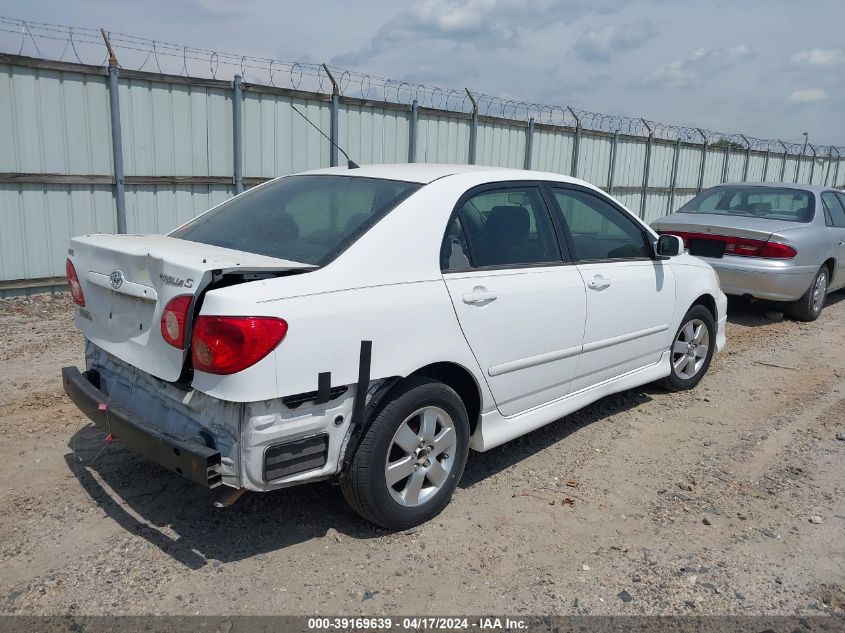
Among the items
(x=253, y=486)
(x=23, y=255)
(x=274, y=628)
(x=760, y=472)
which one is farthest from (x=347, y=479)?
(x=23, y=255)

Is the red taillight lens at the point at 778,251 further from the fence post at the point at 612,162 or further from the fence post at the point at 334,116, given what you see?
the fence post at the point at 612,162

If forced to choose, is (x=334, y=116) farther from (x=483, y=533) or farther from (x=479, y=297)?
(x=483, y=533)

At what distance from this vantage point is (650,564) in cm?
324

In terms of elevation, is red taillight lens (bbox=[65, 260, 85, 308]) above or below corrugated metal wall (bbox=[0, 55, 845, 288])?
below

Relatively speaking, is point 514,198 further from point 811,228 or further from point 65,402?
point 811,228

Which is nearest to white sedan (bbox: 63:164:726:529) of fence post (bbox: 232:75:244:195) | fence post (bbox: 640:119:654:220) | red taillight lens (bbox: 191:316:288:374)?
red taillight lens (bbox: 191:316:288:374)

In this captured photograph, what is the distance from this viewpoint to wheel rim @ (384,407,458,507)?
3.27 m

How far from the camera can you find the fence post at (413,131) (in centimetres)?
1102

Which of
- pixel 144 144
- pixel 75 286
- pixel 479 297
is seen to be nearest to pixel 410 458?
pixel 479 297

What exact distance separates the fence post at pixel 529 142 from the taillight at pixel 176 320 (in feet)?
37.2

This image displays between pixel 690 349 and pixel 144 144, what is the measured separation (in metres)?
6.55

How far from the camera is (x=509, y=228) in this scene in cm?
395

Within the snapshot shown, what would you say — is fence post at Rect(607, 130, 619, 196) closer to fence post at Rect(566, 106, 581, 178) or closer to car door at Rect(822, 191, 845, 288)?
fence post at Rect(566, 106, 581, 178)

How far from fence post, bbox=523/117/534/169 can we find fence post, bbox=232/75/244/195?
6.13 metres
